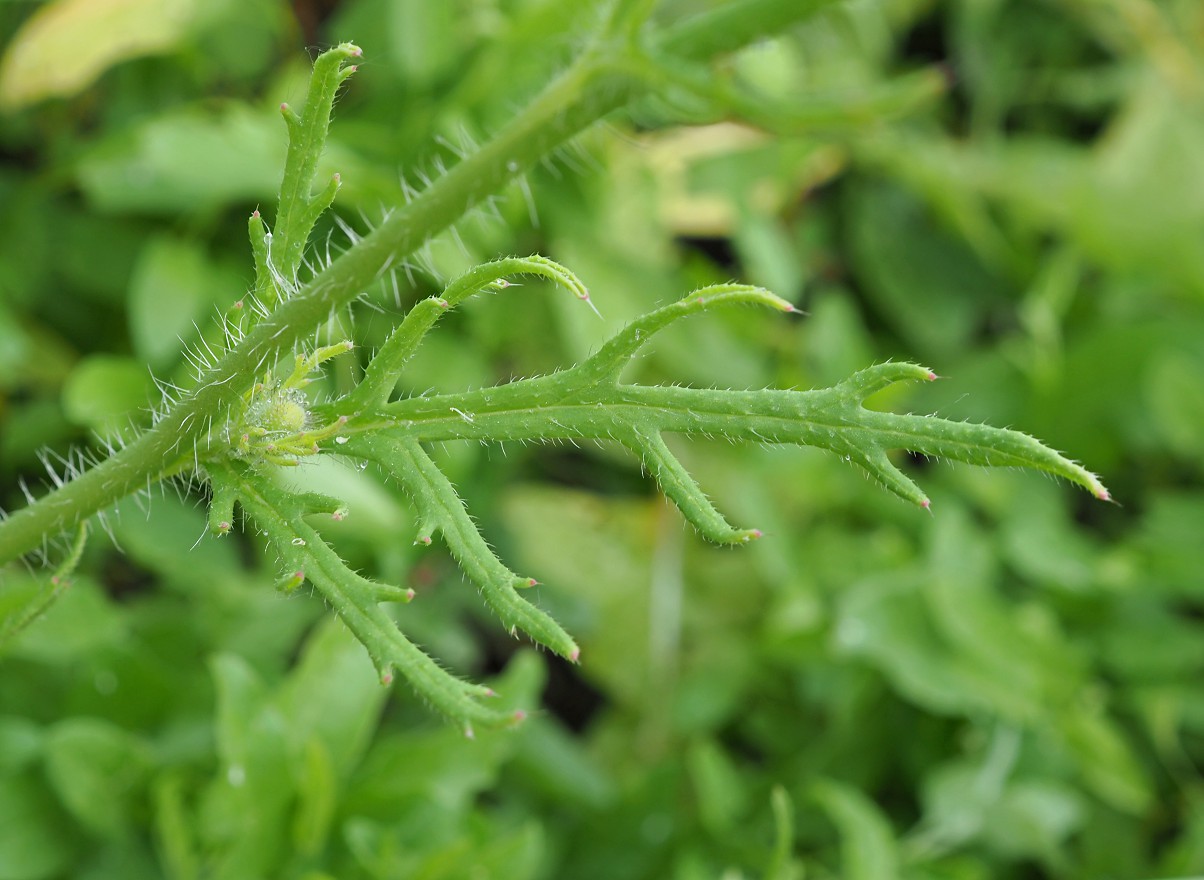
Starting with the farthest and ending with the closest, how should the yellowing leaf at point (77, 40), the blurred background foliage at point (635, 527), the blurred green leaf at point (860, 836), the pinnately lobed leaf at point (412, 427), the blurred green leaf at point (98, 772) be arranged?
the yellowing leaf at point (77, 40) < the blurred green leaf at point (860, 836) < the blurred background foliage at point (635, 527) < the blurred green leaf at point (98, 772) < the pinnately lobed leaf at point (412, 427)

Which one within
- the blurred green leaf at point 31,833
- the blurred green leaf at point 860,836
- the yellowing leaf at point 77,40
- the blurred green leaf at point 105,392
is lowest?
the blurred green leaf at point 860,836

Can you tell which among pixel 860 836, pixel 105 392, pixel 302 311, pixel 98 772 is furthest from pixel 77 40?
pixel 860 836

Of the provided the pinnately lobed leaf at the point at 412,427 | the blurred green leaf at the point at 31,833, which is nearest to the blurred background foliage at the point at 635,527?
the blurred green leaf at the point at 31,833

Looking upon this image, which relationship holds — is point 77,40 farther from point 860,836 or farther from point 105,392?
point 860,836

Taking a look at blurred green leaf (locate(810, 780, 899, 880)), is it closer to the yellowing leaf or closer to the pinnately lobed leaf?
the pinnately lobed leaf

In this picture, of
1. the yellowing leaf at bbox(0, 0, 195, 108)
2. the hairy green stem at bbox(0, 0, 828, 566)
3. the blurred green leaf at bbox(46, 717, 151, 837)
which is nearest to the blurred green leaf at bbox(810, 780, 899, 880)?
the blurred green leaf at bbox(46, 717, 151, 837)

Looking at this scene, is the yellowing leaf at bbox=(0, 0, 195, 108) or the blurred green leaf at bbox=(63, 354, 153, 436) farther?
the yellowing leaf at bbox=(0, 0, 195, 108)

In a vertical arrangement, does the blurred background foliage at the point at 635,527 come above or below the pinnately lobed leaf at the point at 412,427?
below

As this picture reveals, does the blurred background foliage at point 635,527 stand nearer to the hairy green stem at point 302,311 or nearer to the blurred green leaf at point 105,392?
the blurred green leaf at point 105,392
